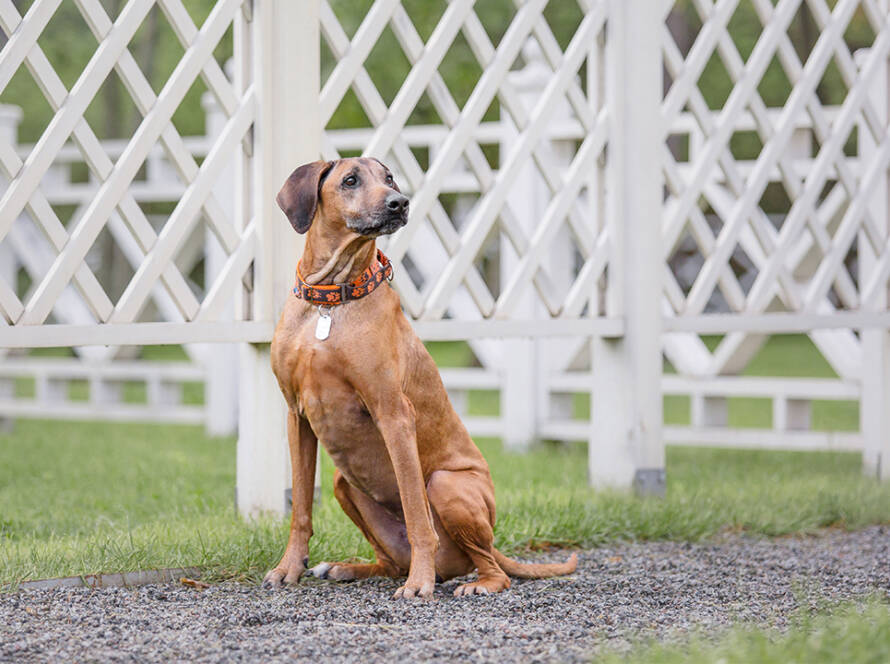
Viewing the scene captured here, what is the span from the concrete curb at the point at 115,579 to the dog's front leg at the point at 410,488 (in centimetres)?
69

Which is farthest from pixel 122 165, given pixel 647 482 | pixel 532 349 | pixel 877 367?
pixel 877 367

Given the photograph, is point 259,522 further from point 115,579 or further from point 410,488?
point 410,488

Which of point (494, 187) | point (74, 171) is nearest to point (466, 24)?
point (494, 187)

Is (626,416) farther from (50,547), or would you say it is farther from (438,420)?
(50,547)

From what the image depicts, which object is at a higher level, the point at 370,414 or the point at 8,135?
the point at 8,135

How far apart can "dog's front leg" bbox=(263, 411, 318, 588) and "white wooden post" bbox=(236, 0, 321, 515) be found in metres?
0.81

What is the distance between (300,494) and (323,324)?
1.73 ft

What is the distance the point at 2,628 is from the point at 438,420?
1.32 meters

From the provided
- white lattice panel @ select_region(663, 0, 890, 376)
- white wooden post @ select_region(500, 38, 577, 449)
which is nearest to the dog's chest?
white lattice panel @ select_region(663, 0, 890, 376)

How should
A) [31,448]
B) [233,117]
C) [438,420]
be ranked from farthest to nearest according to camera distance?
[31,448] < [233,117] < [438,420]

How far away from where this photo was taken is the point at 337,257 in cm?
338

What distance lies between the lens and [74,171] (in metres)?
19.3

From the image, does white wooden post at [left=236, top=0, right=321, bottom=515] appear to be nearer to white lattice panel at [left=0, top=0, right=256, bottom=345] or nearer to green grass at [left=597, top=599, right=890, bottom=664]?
white lattice panel at [left=0, top=0, right=256, bottom=345]

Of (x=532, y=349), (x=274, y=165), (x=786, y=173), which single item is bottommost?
(x=532, y=349)
